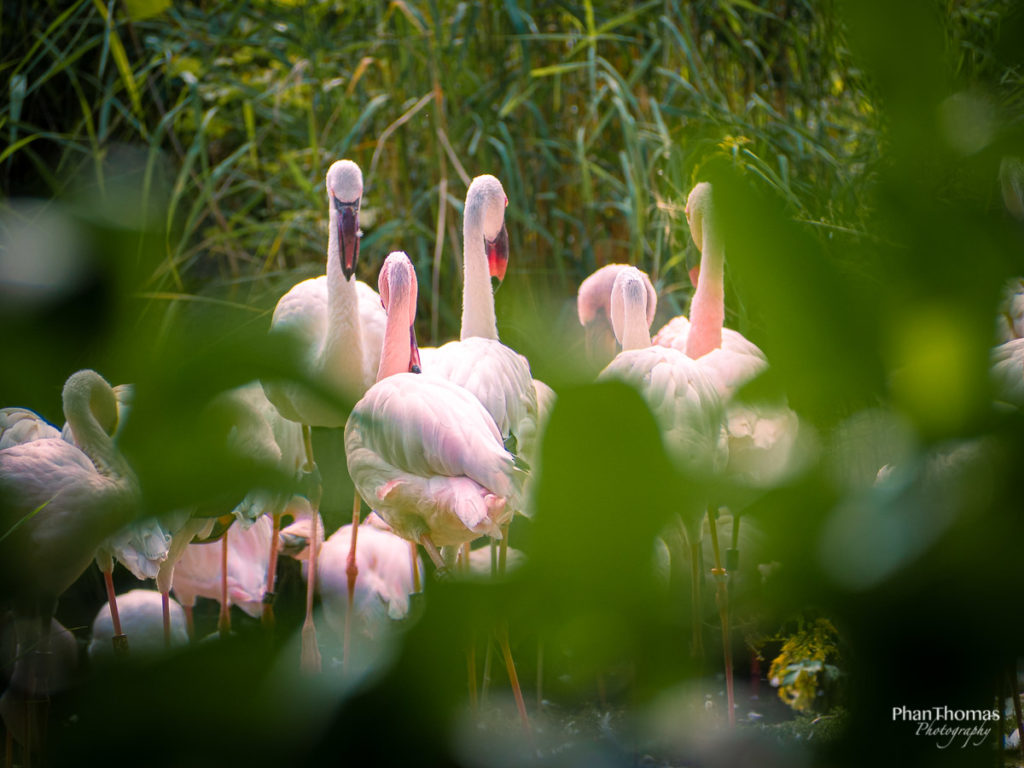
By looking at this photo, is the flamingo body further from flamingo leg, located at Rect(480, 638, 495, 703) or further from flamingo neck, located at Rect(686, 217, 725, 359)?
flamingo neck, located at Rect(686, 217, 725, 359)

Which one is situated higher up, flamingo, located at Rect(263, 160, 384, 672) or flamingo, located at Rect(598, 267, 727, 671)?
flamingo, located at Rect(263, 160, 384, 672)

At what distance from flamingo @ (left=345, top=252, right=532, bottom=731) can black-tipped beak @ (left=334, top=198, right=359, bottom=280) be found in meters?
0.52

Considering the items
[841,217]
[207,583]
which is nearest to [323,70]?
[207,583]

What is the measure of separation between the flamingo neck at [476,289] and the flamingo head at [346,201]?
10.3 inches

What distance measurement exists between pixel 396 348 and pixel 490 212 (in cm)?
49

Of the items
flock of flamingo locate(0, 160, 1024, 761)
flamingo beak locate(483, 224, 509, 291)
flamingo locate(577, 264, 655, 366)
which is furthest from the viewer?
flamingo locate(577, 264, 655, 366)

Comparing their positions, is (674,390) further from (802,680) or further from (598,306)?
(598,306)

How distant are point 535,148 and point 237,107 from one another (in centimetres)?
120

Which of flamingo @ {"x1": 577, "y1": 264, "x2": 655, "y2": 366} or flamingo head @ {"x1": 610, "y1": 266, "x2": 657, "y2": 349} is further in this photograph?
flamingo @ {"x1": 577, "y1": 264, "x2": 655, "y2": 366}

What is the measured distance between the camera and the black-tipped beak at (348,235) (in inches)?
94.3

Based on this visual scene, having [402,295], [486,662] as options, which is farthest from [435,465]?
[486,662]

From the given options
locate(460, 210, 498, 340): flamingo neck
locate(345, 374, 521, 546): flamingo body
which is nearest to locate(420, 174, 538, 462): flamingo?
locate(460, 210, 498, 340): flamingo neck

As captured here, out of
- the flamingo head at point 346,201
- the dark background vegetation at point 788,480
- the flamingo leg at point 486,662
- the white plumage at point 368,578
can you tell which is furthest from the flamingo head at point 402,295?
the dark background vegetation at point 788,480

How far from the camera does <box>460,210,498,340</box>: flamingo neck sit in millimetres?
2463
